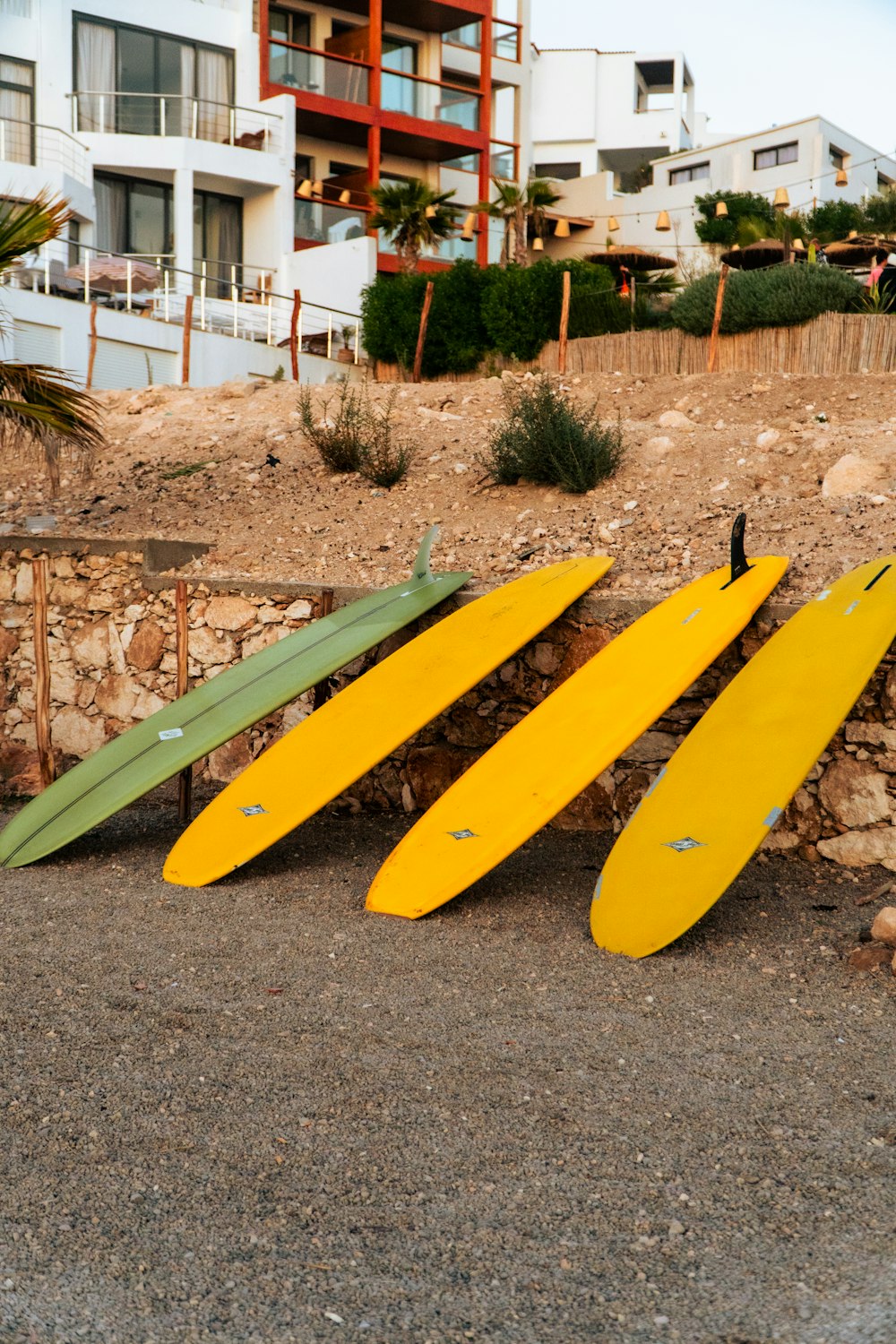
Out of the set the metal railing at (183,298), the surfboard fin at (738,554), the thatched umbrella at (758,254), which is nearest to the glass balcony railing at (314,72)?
the metal railing at (183,298)

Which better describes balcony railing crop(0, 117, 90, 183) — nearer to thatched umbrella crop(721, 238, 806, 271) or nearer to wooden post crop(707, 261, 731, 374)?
thatched umbrella crop(721, 238, 806, 271)

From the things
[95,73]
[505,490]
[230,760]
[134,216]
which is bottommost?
[230,760]

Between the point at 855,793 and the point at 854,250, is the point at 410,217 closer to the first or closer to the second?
the point at 854,250

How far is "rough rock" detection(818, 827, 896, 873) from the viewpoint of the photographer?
4.93 m

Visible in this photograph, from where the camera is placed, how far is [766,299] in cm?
1231

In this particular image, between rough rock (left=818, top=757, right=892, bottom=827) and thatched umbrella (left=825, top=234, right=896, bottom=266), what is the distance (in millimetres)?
13053

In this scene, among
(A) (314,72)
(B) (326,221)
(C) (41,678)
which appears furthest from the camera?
(A) (314,72)

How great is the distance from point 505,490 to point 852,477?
2.31 meters

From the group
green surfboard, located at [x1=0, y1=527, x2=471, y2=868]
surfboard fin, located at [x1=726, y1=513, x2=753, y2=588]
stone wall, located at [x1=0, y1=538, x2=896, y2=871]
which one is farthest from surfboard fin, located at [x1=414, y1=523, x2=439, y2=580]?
surfboard fin, located at [x1=726, y1=513, x2=753, y2=588]

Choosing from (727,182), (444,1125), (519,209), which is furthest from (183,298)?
(727,182)

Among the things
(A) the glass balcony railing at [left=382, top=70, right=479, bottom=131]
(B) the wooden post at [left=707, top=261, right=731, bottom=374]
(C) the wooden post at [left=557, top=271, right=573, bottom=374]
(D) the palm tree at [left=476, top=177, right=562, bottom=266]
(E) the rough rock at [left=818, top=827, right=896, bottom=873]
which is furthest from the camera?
Answer: (A) the glass balcony railing at [left=382, top=70, right=479, bottom=131]

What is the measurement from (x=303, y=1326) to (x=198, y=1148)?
2.32 feet

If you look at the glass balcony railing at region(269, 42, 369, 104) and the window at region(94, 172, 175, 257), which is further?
the glass balcony railing at region(269, 42, 369, 104)

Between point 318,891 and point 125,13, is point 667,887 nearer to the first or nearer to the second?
point 318,891
